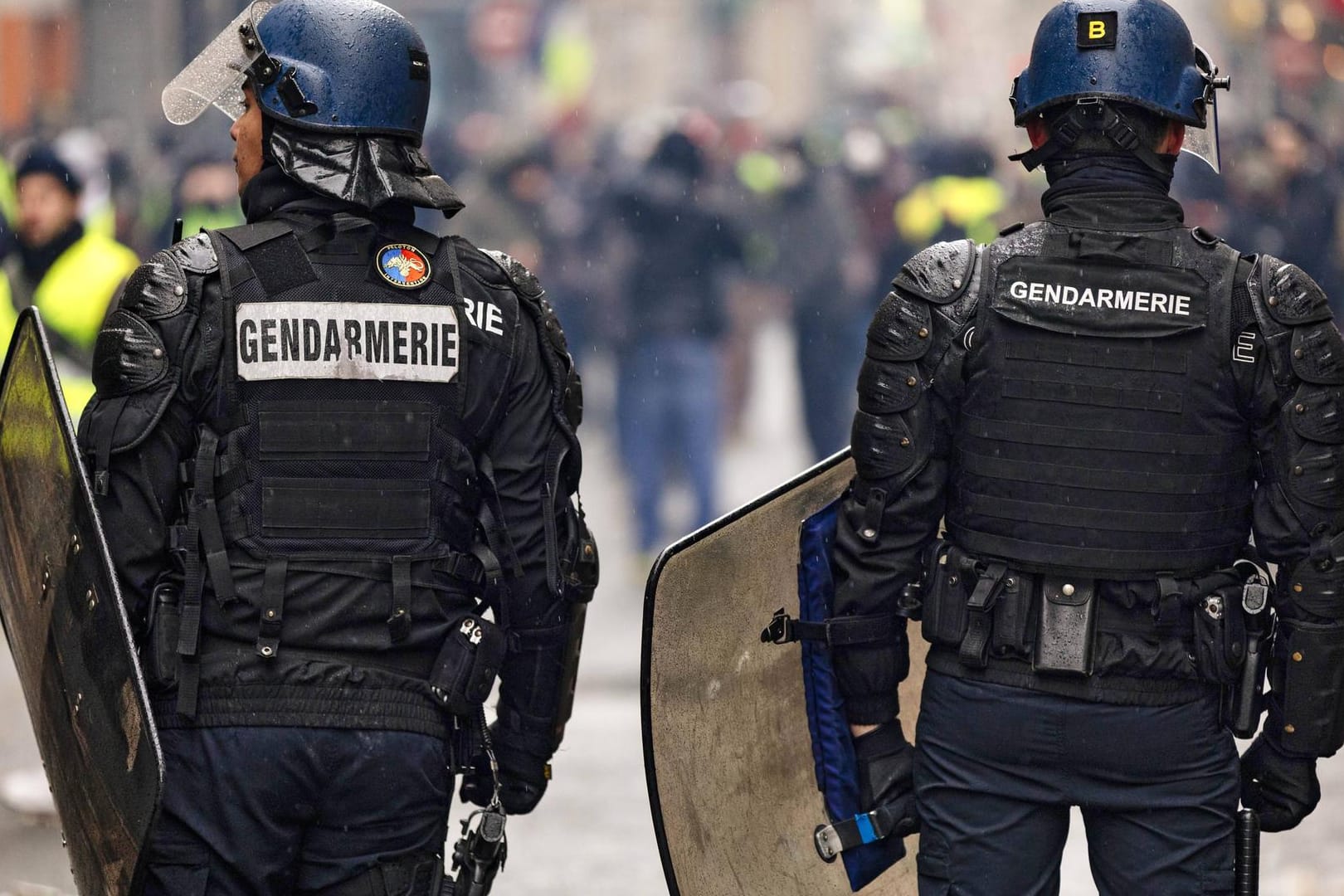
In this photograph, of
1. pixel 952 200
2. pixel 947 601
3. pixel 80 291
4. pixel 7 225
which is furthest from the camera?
pixel 952 200

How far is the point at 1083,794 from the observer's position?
3.57 m

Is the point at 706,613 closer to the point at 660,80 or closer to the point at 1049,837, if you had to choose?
the point at 1049,837

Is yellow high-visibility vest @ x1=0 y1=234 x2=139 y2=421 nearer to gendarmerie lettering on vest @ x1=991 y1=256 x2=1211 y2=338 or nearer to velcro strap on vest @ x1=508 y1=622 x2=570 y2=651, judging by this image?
velcro strap on vest @ x1=508 y1=622 x2=570 y2=651

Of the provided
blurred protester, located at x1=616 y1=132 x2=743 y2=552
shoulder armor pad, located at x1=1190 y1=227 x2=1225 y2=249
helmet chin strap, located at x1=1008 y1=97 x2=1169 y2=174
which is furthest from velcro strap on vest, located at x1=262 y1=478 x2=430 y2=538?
blurred protester, located at x1=616 y1=132 x2=743 y2=552

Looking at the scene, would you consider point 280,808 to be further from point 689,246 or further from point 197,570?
point 689,246

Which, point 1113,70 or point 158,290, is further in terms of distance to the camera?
point 1113,70

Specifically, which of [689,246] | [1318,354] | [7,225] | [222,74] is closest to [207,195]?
[7,225]

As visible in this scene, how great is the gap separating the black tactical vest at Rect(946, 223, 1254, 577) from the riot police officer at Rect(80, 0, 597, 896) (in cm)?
82

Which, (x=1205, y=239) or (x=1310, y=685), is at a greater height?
(x=1205, y=239)

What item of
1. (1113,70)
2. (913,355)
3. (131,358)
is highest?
(1113,70)

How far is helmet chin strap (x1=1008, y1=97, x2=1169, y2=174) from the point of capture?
12.1 feet

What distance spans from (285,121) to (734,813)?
63.8 inches

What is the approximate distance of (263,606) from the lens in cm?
346

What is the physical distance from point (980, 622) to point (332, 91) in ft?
4.86
